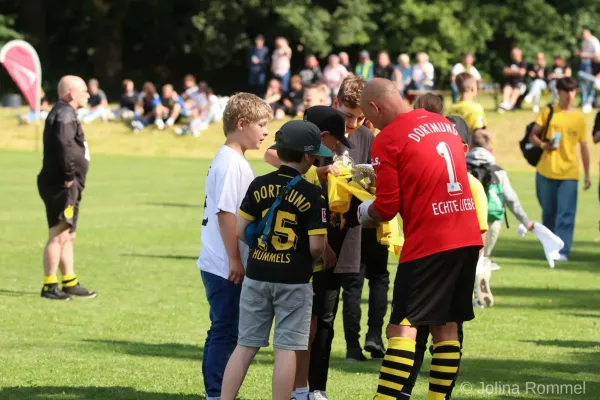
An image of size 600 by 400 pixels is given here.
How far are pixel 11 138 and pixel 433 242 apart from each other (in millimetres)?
34155

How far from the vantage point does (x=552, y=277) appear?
47.5 ft

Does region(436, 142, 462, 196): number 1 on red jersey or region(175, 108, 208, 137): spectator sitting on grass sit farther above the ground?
region(436, 142, 462, 196): number 1 on red jersey

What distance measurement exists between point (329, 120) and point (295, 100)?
105 feet

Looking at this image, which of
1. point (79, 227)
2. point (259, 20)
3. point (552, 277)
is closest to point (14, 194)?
point (79, 227)

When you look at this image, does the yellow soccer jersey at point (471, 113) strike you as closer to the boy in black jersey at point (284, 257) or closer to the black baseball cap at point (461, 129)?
the black baseball cap at point (461, 129)

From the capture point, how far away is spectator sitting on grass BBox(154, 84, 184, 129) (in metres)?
40.5

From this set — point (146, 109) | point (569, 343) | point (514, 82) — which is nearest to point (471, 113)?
point (569, 343)

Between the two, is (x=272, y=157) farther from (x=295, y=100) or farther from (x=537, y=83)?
(x=537, y=83)

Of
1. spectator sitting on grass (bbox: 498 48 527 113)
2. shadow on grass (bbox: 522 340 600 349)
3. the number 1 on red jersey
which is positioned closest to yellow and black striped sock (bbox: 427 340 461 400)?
the number 1 on red jersey

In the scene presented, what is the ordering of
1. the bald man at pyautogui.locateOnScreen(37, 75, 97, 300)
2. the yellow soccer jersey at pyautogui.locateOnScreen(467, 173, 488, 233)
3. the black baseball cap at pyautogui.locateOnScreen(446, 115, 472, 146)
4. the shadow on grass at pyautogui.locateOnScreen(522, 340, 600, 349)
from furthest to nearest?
the bald man at pyautogui.locateOnScreen(37, 75, 97, 300) < the shadow on grass at pyautogui.locateOnScreen(522, 340, 600, 349) < the black baseball cap at pyautogui.locateOnScreen(446, 115, 472, 146) < the yellow soccer jersey at pyautogui.locateOnScreen(467, 173, 488, 233)

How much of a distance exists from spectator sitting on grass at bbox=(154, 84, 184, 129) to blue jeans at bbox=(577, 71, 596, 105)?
505 inches

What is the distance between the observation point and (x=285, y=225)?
22.1ft

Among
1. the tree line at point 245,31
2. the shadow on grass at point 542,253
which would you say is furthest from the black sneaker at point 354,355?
the tree line at point 245,31

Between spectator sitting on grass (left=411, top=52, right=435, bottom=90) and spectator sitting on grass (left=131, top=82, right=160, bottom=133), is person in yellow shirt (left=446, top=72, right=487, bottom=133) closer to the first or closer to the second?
spectator sitting on grass (left=411, top=52, right=435, bottom=90)
